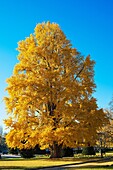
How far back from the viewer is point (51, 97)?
108 feet

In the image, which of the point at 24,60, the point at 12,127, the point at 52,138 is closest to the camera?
the point at 52,138

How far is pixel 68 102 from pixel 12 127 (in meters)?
6.39

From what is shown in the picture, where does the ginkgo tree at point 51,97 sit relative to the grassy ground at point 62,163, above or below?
above

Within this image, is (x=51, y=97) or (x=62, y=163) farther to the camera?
(x=51, y=97)

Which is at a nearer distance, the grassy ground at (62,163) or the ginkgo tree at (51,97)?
the grassy ground at (62,163)

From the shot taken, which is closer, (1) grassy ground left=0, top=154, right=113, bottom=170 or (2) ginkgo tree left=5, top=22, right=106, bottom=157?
(1) grassy ground left=0, top=154, right=113, bottom=170

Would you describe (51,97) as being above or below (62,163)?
above

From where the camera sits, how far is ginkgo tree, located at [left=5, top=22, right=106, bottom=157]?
3105cm

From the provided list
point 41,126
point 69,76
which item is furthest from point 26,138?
point 69,76

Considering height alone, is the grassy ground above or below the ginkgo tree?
below

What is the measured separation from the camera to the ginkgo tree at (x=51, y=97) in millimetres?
31047

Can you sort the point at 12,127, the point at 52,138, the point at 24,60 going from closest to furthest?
the point at 52,138 → the point at 12,127 → the point at 24,60

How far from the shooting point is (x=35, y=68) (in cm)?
3416

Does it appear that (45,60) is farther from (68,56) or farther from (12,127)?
(12,127)
